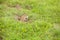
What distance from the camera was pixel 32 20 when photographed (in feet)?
17.4

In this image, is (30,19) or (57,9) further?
(57,9)

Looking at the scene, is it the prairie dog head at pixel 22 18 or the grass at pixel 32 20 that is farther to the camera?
the prairie dog head at pixel 22 18

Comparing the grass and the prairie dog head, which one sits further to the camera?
the prairie dog head

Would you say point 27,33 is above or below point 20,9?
below

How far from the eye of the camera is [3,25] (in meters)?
4.86

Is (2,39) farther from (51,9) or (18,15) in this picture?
(51,9)

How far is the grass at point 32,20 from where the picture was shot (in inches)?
185

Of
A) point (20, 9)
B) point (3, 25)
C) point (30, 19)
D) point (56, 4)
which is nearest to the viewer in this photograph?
point (3, 25)

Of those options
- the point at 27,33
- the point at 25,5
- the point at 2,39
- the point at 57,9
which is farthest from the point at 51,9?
the point at 2,39

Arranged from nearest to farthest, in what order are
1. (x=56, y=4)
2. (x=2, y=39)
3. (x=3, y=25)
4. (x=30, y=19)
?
(x=2, y=39) < (x=3, y=25) < (x=30, y=19) < (x=56, y=4)

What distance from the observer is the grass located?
470 cm

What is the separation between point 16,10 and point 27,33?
1.10m

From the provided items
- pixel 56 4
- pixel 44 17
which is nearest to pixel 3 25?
pixel 44 17

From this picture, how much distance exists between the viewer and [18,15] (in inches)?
214
